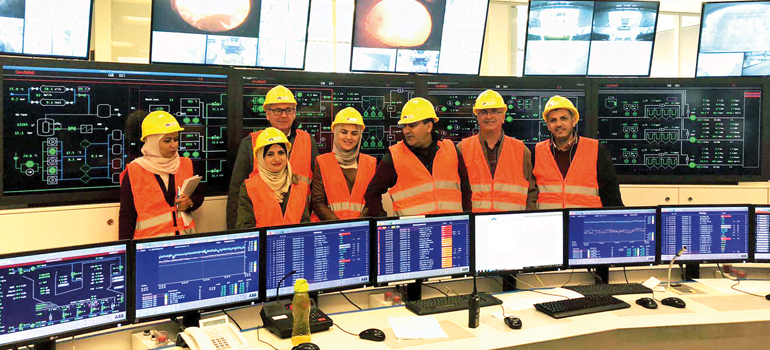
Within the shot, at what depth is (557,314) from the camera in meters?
2.64

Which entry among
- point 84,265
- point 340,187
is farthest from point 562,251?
point 84,265

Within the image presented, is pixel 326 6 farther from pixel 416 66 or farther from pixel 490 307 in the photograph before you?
pixel 490 307

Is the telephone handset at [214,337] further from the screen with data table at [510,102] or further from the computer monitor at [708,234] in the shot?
the screen with data table at [510,102]

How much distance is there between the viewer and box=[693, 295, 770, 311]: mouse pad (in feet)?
9.14

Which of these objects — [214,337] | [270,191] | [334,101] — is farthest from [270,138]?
[214,337]

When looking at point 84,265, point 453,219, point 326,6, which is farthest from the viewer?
point 326,6

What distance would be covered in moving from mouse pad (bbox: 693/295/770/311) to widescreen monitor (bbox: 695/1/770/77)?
2636mm

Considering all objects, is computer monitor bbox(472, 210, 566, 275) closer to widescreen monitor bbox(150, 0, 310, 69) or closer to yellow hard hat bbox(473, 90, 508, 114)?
yellow hard hat bbox(473, 90, 508, 114)

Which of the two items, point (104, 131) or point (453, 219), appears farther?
point (104, 131)

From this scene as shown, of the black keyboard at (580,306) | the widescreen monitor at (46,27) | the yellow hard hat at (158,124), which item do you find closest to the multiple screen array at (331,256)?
the black keyboard at (580,306)

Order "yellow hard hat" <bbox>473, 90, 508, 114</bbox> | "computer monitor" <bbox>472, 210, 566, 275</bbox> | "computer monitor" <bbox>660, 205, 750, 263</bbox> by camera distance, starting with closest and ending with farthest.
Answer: "computer monitor" <bbox>472, 210, 566, 275</bbox>
"computer monitor" <bbox>660, 205, 750, 263</bbox>
"yellow hard hat" <bbox>473, 90, 508, 114</bbox>

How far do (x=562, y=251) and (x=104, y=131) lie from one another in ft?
9.35

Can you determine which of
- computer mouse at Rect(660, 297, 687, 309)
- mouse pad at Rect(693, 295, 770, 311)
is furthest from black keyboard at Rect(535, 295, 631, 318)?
mouse pad at Rect(693, 295, 770, 311)

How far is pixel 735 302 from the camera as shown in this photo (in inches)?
113
